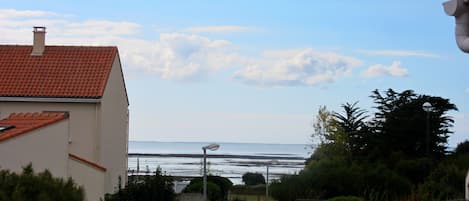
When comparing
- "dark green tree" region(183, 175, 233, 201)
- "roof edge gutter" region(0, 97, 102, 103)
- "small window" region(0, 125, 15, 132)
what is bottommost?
"dark green tree" region(183, 175, 233, 201)

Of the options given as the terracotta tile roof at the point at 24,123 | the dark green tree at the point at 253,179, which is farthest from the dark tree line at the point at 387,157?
the terracotta tile roof at the point at 24,123

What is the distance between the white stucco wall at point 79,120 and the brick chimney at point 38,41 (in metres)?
3.35

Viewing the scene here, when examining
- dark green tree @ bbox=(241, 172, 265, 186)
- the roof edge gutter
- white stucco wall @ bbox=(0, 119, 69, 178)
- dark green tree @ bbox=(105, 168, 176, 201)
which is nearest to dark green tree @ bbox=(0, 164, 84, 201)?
white stucco wall @ bbox=(0, 119, 69, 178)

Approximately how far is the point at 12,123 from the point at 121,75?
633 inches

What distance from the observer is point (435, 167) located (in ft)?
134

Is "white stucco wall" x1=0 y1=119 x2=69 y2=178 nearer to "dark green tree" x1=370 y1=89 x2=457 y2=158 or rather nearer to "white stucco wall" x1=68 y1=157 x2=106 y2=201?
"white stucco wall" x1=68 y1=157 x2=106 y2=201

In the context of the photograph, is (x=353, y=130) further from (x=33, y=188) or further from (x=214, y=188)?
(x=33, y=188)

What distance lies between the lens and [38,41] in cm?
3544

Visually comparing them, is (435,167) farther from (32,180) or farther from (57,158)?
(32,180)

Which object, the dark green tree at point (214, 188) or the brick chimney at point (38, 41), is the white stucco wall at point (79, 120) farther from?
the dark green tree at point (214, 188)

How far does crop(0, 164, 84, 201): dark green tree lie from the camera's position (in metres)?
13.6

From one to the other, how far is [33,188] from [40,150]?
19.5 feet

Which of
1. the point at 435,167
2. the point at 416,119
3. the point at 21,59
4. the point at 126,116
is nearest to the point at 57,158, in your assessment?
the point at 21,59

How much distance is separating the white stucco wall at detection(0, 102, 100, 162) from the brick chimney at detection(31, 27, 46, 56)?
335 centimetres
